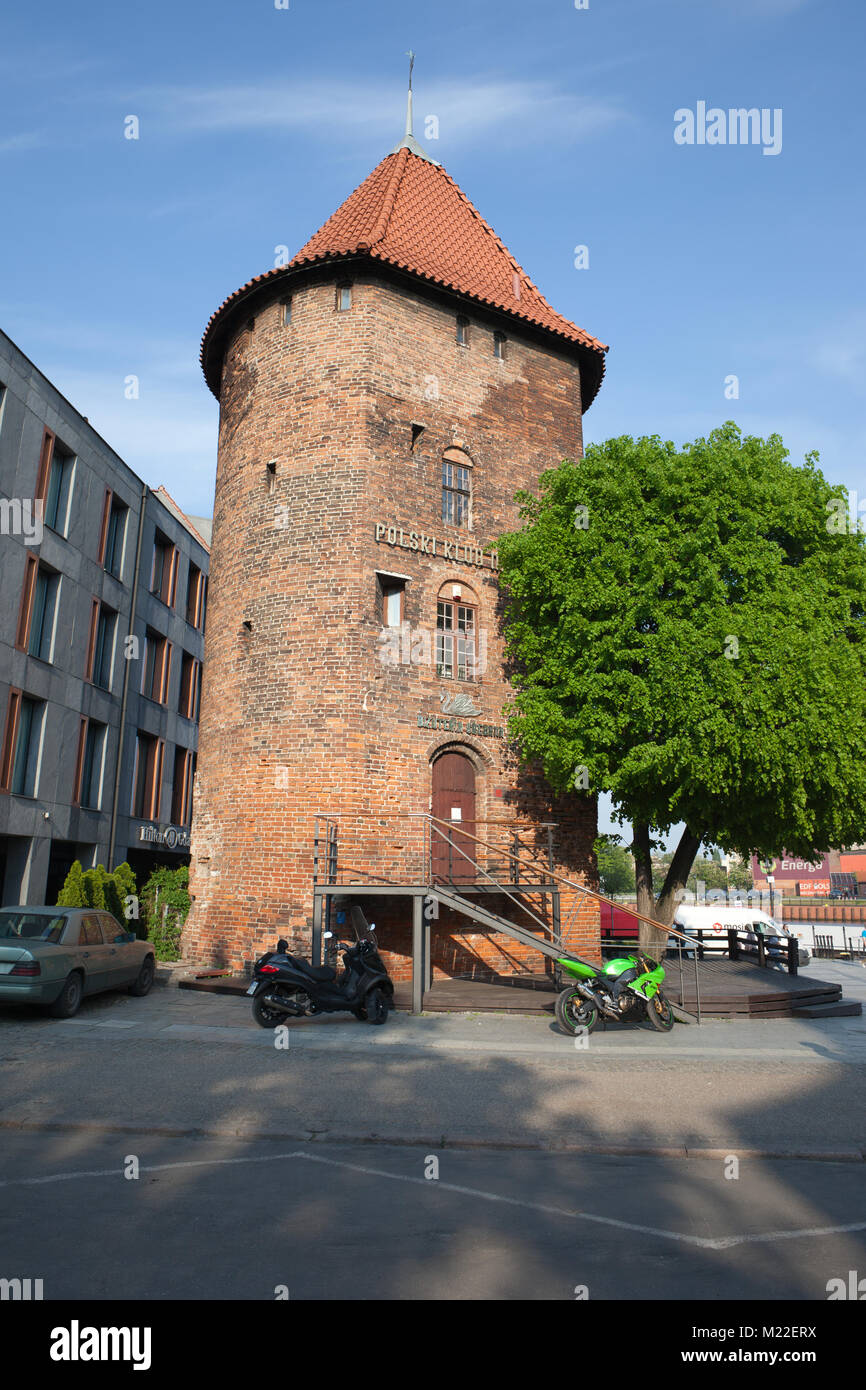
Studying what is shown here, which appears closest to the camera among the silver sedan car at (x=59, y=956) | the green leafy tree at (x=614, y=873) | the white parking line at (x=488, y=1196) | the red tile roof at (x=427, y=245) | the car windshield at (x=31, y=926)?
the white parking line at (x=488, y=1196)

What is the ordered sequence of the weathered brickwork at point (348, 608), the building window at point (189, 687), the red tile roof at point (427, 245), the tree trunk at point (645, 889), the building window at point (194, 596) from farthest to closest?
1. the building window at point (194, 596)
2. the building window at point (189, 687)
3. the red tile roof at point (427, 245)
4. the tree trunk at point (645, 889)
5. the weathered brickwork at point (348, 608)

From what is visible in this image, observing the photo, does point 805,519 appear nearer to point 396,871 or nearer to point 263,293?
point 396,871

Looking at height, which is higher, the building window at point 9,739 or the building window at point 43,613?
the building window at point 43,613

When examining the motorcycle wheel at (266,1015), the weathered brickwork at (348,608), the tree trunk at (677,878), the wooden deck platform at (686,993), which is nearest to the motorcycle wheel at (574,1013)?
the wooden deck platform at (686,993)

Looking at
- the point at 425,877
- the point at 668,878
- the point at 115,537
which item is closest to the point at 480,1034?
the point at 425,877

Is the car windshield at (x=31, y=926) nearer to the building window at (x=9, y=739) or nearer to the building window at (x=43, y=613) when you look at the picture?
the building window at (x=9, y=739)

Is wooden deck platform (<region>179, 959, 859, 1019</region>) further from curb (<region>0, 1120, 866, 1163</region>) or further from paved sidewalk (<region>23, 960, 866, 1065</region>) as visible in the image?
curb (<region>0, 1120, 866, 1163</region>)

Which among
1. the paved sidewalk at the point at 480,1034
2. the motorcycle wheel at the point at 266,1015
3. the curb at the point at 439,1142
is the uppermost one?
the motorcycle wheel at the point at 266,1015

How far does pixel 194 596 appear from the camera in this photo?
112ft

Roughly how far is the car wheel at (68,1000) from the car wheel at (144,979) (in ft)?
7.73

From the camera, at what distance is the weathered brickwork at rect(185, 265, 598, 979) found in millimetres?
17688

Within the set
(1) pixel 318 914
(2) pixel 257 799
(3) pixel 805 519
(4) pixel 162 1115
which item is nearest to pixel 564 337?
(3) pixel 805 519

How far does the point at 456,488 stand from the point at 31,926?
12.1 m

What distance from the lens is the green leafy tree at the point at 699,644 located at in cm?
1498
